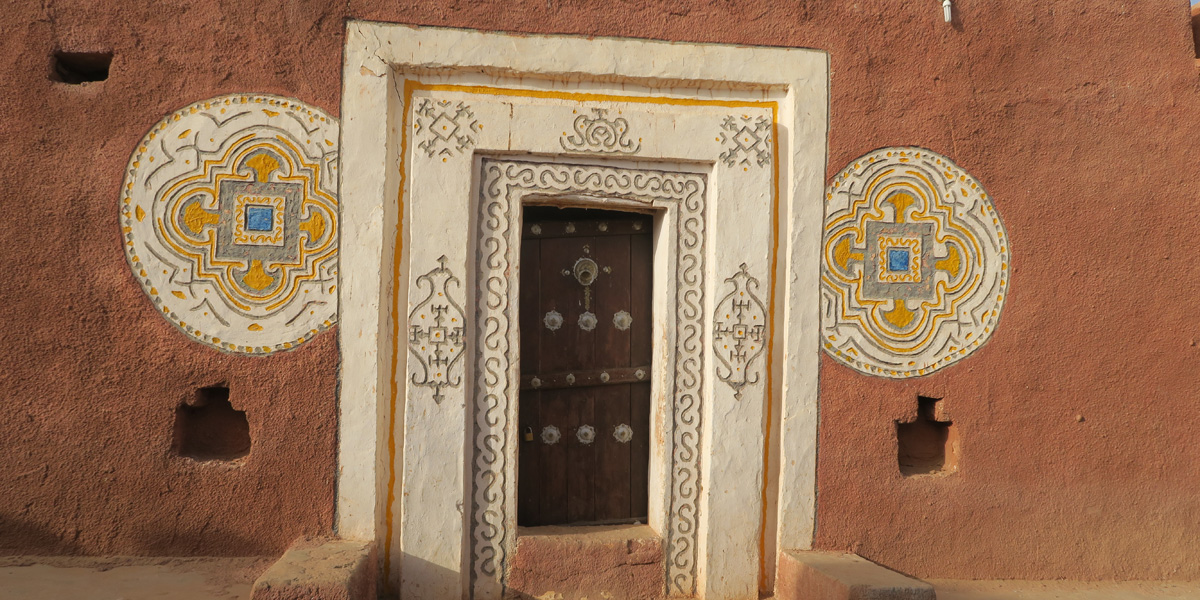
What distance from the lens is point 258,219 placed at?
363 centimetres

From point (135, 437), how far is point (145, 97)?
133cm

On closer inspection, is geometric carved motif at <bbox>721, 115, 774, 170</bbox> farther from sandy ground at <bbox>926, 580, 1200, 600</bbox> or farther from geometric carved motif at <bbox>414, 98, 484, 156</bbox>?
sandy ground at <bbox>926, 580, 1200, 600</bbox>

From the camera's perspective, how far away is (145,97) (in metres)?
3.59

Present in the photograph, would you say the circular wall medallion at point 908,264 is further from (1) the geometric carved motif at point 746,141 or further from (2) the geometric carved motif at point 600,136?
(2) the geometric carved motif at point 600,136

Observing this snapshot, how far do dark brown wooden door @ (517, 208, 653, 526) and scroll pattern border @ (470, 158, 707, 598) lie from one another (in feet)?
0.76

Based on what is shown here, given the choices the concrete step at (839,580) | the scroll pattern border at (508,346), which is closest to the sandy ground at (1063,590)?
the concrete step at (839,580)

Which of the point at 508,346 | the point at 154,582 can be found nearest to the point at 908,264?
the point at 508,346

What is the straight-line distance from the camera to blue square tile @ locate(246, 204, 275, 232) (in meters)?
3.62

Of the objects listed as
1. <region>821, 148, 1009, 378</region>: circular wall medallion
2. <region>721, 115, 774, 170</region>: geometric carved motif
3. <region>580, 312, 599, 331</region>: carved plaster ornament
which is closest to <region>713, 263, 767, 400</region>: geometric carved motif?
<region>821, 148, 1009, 378</region>: circular wall medallion

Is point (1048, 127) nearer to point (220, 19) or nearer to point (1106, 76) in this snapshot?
point (1106, 76)

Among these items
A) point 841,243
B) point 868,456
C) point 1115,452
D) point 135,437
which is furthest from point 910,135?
point 135,437

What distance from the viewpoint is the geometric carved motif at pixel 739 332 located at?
152 inches

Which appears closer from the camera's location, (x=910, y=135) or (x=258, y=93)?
(x=258, y=93)

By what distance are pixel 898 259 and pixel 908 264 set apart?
0.05 metres
